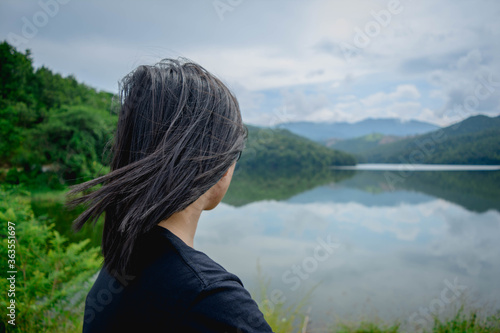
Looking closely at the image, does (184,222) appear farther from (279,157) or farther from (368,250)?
(279,157)

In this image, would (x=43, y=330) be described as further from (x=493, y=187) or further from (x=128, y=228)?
(x=493, y=187)

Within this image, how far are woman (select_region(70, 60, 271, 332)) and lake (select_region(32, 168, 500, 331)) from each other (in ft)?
13.3

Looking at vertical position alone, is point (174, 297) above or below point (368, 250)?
above

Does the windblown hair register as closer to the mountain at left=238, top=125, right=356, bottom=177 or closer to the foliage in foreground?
the foliage in foreground

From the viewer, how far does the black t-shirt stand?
58 centimetres

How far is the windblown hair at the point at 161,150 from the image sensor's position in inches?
28.2

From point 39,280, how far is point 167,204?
2864 mm

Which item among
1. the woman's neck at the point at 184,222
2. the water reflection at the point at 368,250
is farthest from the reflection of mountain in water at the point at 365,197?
the woman's neck at the point at 184,222

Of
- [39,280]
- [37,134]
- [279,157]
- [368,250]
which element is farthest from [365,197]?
[279,157]

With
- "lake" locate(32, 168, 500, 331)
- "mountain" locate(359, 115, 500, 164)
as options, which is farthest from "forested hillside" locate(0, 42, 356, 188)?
"mountain" locate(359, 115, 500, 164)

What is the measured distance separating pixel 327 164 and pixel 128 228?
56.2 metres

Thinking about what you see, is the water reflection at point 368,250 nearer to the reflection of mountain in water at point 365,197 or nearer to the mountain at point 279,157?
the reflection of mountain in water at point 365,197

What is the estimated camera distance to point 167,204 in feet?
2.33

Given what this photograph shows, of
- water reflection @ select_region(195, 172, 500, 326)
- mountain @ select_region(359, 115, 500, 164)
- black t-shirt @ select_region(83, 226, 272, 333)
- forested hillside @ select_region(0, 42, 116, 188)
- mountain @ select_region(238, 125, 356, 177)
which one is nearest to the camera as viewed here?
black t-shirt @ select_region(83, 226, 272, 333)
